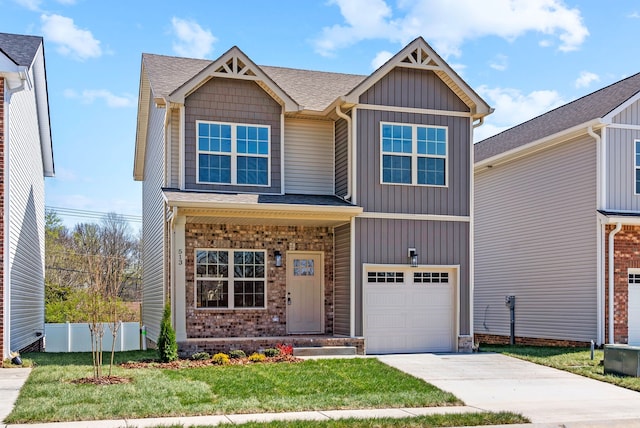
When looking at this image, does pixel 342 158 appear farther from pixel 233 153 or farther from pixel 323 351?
pixel 323 351

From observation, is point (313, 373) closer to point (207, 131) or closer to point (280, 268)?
point (280, 268)

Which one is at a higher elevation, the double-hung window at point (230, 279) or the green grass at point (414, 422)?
the double-hung window at point (230, 279)

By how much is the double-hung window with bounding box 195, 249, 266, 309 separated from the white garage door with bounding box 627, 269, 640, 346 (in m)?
9.92

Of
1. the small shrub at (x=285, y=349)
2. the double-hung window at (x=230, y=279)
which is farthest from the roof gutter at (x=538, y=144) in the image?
the small shrub at (x=285, y=349)

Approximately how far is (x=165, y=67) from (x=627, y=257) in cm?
1368

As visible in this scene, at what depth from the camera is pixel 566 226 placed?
67.4 ft

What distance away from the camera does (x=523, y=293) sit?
2245cm

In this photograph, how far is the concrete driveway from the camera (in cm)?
1038

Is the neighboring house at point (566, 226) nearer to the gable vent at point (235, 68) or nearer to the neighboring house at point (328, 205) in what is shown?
the neighboring house at point (328, 205)

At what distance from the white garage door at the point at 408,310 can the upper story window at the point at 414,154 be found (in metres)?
2.25

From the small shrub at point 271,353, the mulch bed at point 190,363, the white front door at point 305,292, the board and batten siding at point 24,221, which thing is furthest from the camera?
the white front door at point 305,292

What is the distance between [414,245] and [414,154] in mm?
2255

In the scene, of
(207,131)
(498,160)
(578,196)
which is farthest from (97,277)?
(498,160)

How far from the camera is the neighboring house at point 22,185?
14570mm
